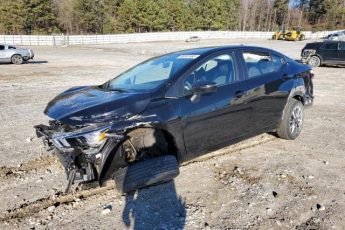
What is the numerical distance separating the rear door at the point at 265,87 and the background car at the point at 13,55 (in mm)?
20614

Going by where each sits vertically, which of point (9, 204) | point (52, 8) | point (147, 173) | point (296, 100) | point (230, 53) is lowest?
point (9, 204)

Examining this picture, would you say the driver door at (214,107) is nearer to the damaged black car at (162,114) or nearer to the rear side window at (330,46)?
the damaged black car at (162,114)

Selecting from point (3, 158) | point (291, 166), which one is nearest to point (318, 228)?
point (291, 166)

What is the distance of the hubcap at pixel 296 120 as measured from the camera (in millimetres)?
6047

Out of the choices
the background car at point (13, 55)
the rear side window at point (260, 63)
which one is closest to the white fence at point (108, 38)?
the background car at point (13, 55)

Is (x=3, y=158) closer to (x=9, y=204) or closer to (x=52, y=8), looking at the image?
(x=9, y=204)

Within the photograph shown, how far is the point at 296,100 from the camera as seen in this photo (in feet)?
20.0

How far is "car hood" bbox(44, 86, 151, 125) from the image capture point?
3811 mm

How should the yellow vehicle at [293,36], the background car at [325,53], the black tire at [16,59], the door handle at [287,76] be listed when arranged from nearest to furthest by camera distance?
1. the door handle at [287,76]
2. the background car at [325,53]
3. the black tire at [16,59]
4. the yellow vehicle at [293,36]

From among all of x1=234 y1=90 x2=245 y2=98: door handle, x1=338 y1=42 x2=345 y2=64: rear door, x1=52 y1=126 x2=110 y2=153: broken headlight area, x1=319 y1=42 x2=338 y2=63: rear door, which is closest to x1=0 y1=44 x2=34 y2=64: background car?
x1=319 y1=42 x2=338 y2=63: rear door

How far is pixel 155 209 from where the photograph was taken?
12.6 ft

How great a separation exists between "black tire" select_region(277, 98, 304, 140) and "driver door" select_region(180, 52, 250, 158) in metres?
1.05

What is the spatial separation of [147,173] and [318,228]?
184 centimetres

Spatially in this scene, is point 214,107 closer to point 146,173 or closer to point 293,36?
point 146,173
